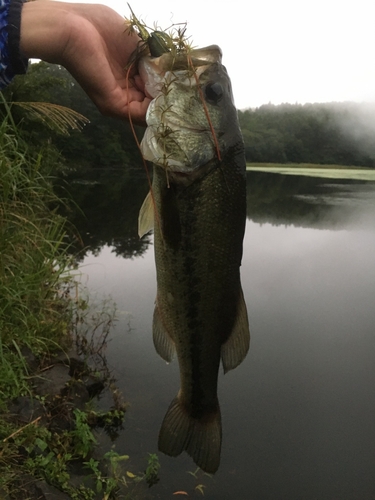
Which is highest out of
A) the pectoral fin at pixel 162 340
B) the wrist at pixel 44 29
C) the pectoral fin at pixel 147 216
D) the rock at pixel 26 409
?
the wrist at pixel 44 29

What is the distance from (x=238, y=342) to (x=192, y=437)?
645 millimetres

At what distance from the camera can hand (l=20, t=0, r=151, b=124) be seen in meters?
2.06

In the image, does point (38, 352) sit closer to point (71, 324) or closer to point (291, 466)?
point (71, 324)

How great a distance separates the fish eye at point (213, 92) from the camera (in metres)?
1.92

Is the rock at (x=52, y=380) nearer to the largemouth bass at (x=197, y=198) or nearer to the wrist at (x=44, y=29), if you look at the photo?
the largemouth bass at (x=197, y=198)

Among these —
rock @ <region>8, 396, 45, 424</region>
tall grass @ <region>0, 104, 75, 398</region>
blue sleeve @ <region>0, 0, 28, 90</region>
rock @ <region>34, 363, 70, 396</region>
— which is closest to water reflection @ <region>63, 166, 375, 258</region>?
tall grass @ <region>0, 104, 75, 398</region>

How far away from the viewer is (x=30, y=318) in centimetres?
448

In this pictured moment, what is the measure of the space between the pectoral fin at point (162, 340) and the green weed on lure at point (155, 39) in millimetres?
1242

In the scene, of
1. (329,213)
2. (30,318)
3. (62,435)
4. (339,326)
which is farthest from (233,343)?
(329,213)

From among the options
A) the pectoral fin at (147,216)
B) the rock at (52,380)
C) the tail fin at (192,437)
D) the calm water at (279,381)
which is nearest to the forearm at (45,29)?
the pectoral fin at (147,216)

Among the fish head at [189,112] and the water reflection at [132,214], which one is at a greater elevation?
the fish head at [189,112]

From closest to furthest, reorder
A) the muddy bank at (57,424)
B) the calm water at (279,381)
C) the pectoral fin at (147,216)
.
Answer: the pectoral fin at (147,216)
the muddy bank at (57,424)
the calm water at (279,381)

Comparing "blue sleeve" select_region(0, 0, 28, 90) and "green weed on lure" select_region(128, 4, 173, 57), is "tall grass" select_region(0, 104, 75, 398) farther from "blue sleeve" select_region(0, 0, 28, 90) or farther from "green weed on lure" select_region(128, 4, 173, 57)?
"green weed on lure" select_region(128, 4, 173, 57)

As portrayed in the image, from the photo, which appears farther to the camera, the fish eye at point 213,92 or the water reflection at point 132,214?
the water reflection at point 132,214
